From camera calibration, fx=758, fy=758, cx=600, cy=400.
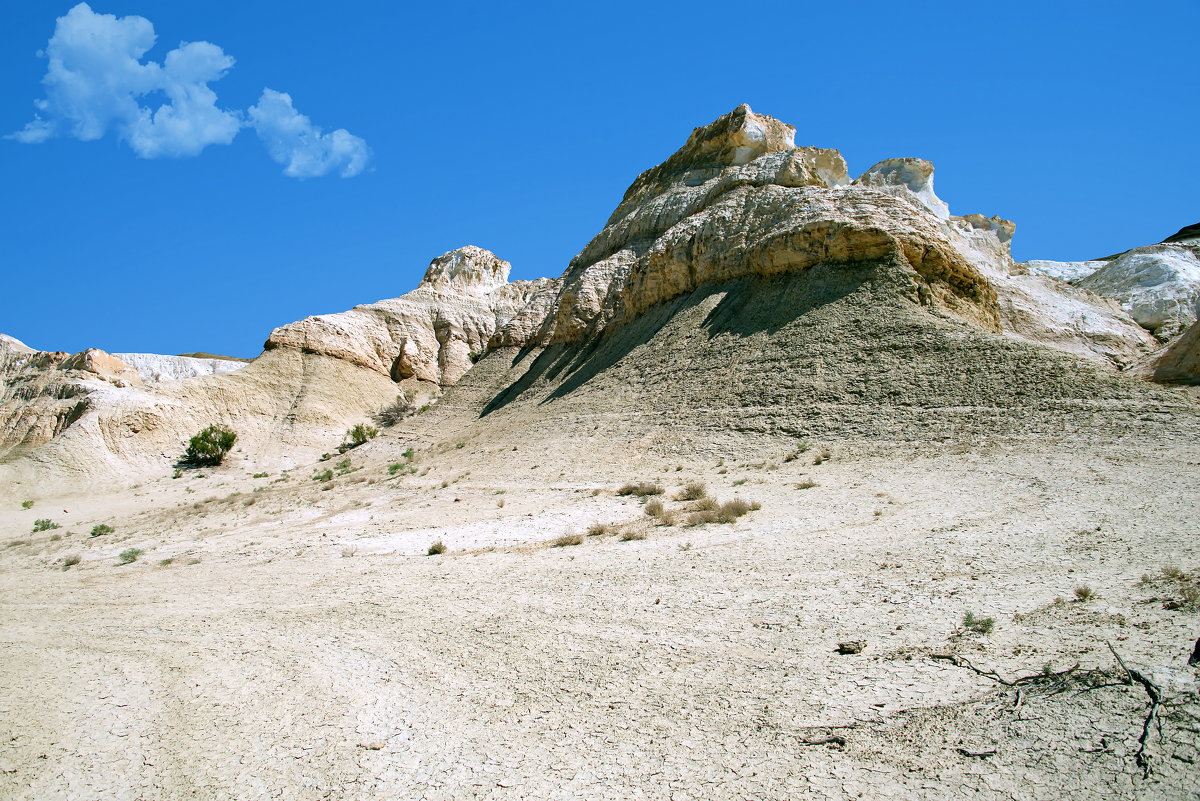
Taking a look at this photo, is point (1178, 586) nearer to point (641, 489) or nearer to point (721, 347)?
point (641, 489)

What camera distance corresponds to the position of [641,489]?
15.9 meters

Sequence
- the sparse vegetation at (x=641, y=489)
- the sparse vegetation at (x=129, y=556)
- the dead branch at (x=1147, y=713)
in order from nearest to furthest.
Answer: the dead branch at (x=1147, y=713) < the sparse vegetation at (x=129, y=556) < the sparse vegetation at (x=641, y=489)

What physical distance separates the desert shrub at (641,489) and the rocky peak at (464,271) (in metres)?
45.1

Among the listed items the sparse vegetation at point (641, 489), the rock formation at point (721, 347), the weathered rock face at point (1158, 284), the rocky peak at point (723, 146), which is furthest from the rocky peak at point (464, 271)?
the sparse vegetation at point (641, 489)

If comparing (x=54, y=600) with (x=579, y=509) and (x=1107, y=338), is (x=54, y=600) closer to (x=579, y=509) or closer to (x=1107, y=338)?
(x=579, y=509)

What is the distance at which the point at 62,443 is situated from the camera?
34.3 meters

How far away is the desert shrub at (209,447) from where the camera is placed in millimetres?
35062

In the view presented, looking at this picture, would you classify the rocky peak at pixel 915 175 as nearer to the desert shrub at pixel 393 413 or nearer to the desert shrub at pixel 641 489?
the desert shrub at pixel 393 413

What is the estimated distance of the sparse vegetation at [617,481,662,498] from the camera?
15.7m

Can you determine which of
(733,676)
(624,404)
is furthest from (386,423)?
(733,676)

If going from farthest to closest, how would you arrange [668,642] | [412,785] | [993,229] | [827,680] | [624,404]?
[993,229] → [624,404] → [668,642] → [827,680] → [412,785]

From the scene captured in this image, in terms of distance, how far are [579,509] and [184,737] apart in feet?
30.7

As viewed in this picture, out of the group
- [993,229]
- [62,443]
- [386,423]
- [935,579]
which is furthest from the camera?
[993,229]

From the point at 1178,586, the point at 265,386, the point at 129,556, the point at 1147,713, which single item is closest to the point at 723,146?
the point at 265,386
